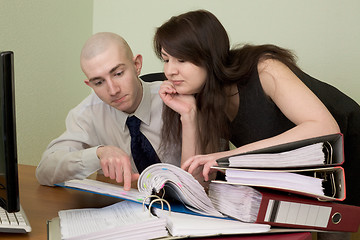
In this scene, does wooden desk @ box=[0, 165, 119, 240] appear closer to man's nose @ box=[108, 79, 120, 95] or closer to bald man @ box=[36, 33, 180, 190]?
bald man @ box=[36, 33, 180, 190]

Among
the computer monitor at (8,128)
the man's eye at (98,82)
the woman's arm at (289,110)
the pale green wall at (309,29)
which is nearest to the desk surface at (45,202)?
the computer monitor at (8,128)

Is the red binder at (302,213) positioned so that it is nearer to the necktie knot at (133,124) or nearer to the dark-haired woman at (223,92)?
the dark-haired woman at (223,92)

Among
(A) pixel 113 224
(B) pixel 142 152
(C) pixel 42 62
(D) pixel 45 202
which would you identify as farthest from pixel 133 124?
(C) pixel 42 62

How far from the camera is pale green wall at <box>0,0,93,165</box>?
2148 millimetres

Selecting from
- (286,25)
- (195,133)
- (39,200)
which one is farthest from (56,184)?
(286,25)

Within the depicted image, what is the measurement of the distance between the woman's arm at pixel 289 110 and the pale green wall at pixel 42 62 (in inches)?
54.2

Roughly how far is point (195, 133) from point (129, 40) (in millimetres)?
1505

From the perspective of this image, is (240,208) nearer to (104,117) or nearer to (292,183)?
(292,183)

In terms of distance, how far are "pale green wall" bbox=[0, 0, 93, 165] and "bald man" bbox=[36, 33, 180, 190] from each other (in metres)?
0.82

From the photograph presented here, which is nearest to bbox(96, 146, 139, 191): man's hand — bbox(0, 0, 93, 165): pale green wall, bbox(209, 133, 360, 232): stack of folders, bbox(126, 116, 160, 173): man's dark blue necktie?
bbox(209, 133, 360, 232): stack of folders

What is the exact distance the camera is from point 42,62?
7.62ft

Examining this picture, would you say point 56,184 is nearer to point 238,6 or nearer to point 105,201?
point 105,201

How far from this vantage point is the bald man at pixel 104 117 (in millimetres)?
1163

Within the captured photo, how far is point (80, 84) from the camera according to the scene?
105 inches
